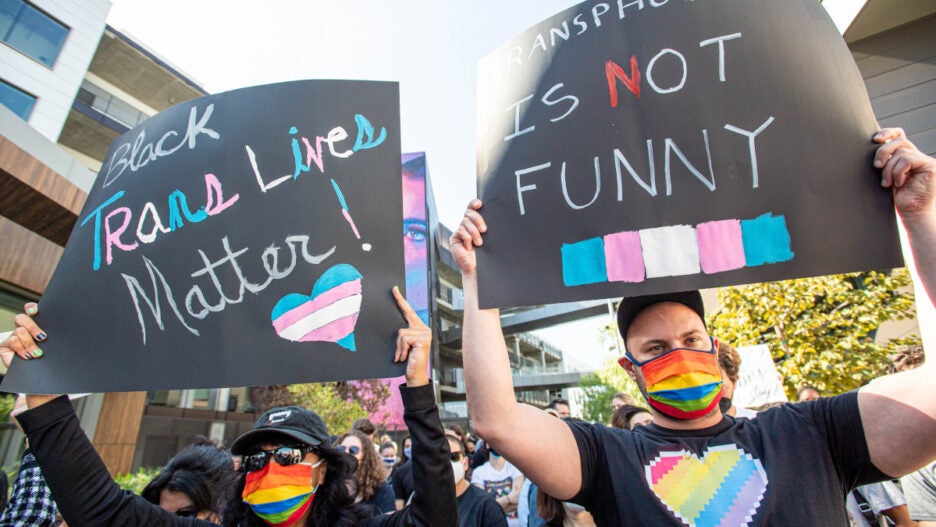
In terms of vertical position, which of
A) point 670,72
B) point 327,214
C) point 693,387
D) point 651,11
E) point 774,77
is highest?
point 651,11

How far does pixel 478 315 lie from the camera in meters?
1.53

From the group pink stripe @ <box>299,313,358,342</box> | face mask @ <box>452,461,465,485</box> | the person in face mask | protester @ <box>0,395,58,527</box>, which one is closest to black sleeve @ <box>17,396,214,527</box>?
pink stripe @ <box>299,313,358,342</box>

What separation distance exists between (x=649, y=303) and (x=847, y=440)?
63 centimetres

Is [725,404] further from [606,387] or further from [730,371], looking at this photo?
[606,387]

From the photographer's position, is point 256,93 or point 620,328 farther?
point 256,93

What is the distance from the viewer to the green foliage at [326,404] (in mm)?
20781

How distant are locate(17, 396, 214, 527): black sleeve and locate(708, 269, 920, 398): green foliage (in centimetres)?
1034

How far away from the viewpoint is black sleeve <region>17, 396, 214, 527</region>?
1.67 metres

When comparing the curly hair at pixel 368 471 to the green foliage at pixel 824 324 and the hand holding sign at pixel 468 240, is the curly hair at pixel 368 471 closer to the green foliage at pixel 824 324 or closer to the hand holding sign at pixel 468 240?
the hand holding sign at pixel 468 240

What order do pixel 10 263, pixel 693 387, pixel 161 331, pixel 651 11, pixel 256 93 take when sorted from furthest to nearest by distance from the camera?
pixel 10 263
pixel 256 93
pixel 161 331
pixel 651 11
pixel 693 387

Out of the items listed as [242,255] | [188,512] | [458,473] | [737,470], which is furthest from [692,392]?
[458,473]

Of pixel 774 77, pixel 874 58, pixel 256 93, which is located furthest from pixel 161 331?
pixel 874 58

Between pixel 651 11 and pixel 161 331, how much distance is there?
6.92 feet

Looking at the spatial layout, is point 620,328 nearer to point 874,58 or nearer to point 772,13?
point 772,13
